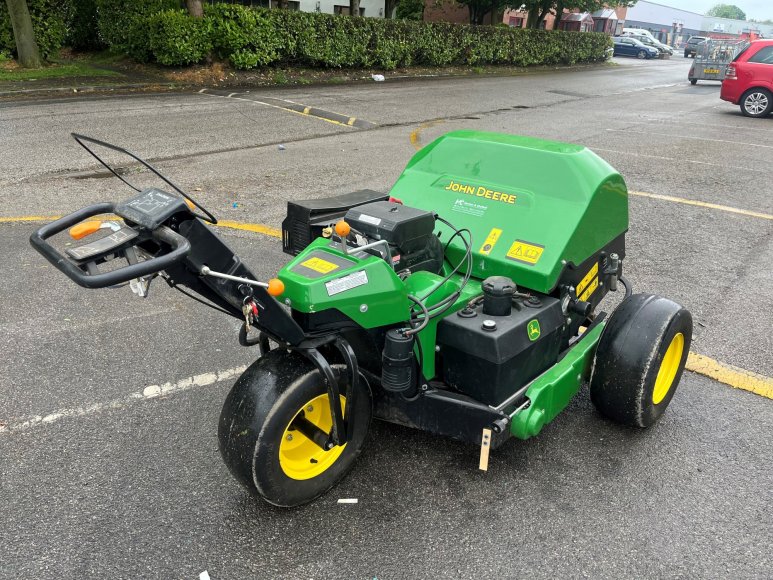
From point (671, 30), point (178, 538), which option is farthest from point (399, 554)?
point (671, 30)

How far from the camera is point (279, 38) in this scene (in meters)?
18.0

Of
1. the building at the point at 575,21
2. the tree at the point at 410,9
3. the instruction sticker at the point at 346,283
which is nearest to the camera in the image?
the instruction sticker at the point at 346,283

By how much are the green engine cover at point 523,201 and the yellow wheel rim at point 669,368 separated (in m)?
0.66

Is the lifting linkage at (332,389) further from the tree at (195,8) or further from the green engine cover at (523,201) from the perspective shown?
the tree at (195,8)

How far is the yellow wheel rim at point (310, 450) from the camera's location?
8.63 feet

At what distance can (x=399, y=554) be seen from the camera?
2469 mm

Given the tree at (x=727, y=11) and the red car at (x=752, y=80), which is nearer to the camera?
the red car at (x=752, y=80)

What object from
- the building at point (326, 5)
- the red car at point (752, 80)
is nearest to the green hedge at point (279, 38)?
the building at point (326, 5)

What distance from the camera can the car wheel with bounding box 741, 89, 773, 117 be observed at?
15.1 m

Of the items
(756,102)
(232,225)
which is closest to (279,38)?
(756,102)

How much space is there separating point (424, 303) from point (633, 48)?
49288mm

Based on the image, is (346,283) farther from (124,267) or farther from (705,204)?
(705,204)

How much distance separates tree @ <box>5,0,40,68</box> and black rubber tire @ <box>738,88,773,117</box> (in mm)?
18234

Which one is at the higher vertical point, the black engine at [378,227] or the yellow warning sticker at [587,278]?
the black engine at [378,227]
